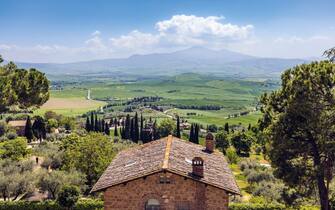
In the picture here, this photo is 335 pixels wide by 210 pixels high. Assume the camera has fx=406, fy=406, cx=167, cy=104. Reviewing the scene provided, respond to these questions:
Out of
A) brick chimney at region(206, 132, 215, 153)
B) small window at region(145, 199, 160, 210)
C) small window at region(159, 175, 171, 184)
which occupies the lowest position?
small window at region(145, 199, 160, 210)

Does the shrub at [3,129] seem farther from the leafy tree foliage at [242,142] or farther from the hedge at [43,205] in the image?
the hedge at [43,205]

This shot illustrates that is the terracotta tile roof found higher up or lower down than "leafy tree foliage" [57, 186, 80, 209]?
higher up

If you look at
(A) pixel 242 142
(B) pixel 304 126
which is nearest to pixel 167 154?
(B) pixel 304 126

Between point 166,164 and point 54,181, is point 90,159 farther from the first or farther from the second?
Result: point 166,164

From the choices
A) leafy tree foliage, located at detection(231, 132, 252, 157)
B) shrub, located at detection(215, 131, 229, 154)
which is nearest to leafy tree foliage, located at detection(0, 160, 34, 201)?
shrub, located at detection(215, 131, 229, 154)

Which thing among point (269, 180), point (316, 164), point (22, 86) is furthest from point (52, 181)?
point (269, 180)

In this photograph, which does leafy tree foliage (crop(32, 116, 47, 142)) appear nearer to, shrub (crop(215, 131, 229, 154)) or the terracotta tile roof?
shrub (crop(215, 131, 229, 154))

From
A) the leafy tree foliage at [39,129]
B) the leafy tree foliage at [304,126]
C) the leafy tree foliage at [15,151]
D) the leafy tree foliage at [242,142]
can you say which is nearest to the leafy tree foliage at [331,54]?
the leafy tree foliage at [304,126]
